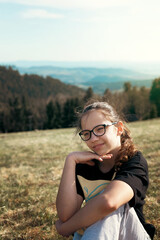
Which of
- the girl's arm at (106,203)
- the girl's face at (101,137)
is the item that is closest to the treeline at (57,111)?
the girl's face at (101,137)

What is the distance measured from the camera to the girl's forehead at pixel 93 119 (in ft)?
8.41

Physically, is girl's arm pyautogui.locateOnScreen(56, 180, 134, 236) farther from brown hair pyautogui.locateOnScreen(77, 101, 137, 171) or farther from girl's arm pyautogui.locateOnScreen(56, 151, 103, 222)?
brown hair pyautogui.locateOnScreen(77, 101, 137, 171)

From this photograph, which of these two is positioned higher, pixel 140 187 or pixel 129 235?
pixel 140 187

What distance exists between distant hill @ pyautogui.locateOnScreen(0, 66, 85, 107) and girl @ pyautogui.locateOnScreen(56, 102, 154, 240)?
146928 mm

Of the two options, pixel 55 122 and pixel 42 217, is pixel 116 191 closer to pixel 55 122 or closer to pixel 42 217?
pixel 42 217

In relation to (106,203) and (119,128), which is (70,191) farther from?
(119,128)

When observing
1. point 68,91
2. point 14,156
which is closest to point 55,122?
point 14,156

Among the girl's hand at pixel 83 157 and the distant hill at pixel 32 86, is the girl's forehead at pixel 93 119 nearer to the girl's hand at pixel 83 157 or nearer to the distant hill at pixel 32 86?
the girl's hand at pixel 83 157

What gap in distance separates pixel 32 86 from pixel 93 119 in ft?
538

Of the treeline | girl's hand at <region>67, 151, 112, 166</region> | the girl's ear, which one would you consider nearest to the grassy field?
girl's hand at <region>67, 151, 112, 166</region>

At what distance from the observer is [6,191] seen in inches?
222

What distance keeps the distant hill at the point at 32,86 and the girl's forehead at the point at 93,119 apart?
147 m

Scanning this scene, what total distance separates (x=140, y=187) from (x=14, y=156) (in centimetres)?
978

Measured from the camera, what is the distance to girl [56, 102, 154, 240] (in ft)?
6.66
